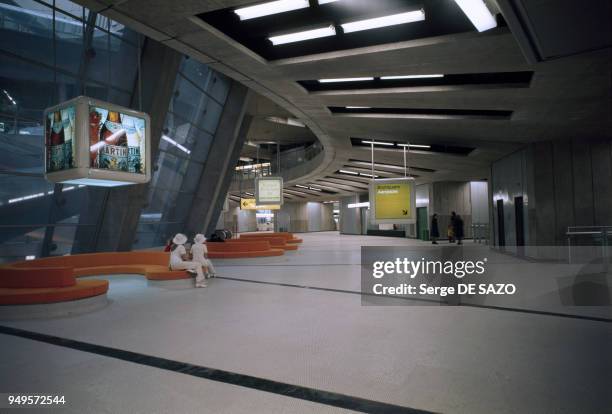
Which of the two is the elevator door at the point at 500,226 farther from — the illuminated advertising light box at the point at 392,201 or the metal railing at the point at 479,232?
the illuminated advertising light box at the point at 392,201

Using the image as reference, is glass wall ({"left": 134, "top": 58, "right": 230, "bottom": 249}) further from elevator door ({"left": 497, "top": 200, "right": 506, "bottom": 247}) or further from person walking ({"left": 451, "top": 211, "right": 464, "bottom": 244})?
person walking ({"left": 451, "top": 211, "right": 464, "bottom": 244})

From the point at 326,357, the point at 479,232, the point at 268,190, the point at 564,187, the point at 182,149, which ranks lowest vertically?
the point at 326,357

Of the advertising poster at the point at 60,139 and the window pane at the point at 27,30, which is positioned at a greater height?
the window pane at the point at 27,30

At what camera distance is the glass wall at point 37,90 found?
34.0 feet

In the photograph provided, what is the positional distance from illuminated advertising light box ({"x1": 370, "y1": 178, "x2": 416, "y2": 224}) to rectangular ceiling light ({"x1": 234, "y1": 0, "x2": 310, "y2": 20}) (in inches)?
306

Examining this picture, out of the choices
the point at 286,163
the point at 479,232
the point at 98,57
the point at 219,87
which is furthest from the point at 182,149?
the point at 479,232

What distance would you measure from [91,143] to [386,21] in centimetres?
579

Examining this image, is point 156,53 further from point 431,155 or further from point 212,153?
point 431,155

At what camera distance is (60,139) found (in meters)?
7.54

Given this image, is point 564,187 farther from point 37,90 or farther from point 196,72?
point 37,90

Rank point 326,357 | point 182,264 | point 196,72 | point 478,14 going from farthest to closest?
point 196,72 → point 182,264 → point 478,14 → point 326,357

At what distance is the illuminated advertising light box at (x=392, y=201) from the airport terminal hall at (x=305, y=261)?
0.07 m

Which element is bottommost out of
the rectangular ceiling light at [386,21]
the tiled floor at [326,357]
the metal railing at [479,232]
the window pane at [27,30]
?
the tiled floor at [326,357]

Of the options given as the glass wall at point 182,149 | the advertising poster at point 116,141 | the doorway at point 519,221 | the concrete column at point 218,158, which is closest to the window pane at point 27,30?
the advertising poster at point 116,141
